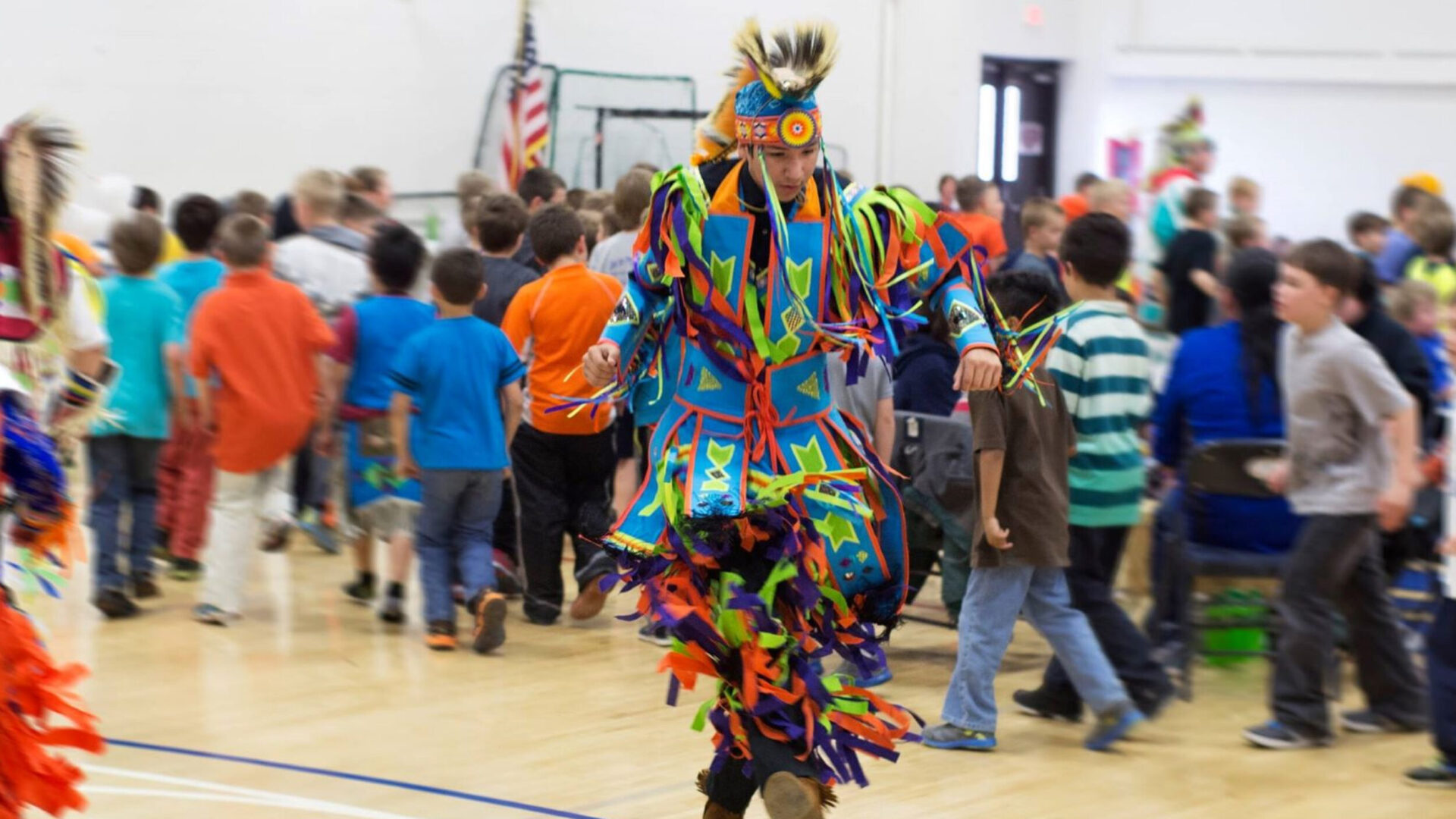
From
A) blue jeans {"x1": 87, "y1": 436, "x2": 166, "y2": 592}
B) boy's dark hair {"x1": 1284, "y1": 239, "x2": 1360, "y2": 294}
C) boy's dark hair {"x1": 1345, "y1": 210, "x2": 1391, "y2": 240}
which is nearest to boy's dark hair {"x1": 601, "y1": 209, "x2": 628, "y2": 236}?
blue jeans {"x1": 87, "y1": 436, "x2": 166, "y2": 592}

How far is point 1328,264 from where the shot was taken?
15.9 feet

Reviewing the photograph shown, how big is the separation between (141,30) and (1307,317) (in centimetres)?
872

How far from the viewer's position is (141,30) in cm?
1149

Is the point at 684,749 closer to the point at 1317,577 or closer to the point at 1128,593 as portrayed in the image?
the point at 1317,577

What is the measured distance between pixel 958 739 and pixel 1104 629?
0.63 metres

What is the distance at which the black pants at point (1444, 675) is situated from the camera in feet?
14.9

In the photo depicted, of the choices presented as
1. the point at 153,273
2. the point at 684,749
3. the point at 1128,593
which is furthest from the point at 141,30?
the point at 684,749

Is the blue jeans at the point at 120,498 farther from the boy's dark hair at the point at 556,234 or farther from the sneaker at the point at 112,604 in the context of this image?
the boy's dark hair at the point at 556,234

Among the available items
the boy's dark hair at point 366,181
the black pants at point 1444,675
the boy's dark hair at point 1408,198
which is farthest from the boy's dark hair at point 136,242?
the boy's dark hair at point 1408,198

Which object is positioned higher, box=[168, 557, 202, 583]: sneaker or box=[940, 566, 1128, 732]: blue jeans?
box=[940, 566, 1128, 732]: blue jeans

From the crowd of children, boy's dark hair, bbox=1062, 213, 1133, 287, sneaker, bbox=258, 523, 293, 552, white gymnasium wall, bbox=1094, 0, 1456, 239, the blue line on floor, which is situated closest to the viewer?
the blue line on floor

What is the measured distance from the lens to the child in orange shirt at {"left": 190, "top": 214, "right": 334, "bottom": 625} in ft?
20.4

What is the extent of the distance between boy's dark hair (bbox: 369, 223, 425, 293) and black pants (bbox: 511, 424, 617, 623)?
2.17 ft

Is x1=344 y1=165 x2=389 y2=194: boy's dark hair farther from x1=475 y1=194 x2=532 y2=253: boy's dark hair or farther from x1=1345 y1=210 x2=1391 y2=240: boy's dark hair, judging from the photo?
x1=1345 y1=210 x2=1391 y2=240: boy's dark hair
